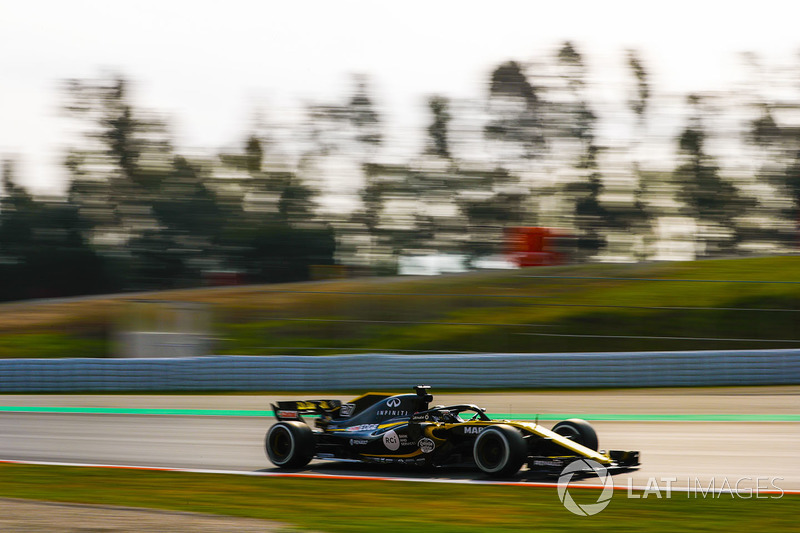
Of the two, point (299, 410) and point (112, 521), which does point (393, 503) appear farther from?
point (299, 410)

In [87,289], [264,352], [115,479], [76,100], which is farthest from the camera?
[87,289]

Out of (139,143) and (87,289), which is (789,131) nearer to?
(139,143)

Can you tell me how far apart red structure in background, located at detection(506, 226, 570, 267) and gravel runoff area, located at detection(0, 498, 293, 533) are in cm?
1850

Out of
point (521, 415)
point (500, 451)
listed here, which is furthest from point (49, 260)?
point (500, 451)

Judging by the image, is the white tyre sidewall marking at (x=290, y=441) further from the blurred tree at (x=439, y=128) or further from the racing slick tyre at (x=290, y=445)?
the blurred tree at (x=439, y=128)

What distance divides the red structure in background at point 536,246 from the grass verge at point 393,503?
55.5ft

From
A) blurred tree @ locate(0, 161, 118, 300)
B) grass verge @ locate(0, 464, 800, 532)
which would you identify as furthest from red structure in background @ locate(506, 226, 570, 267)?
blurred tree @ locate(0, 161, 118, 300)

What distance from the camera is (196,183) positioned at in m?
40.2

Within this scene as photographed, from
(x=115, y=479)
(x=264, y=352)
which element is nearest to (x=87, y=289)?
(x=264, y=352)

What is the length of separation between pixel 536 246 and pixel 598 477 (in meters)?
18.5

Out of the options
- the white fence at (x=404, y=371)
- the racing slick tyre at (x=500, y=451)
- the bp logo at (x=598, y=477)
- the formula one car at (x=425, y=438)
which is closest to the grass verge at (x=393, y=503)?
the bp logo at (x=598, y=477)

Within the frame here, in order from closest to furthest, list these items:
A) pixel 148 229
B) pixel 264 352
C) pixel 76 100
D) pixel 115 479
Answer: pixel 115 479, pixel 264 352, pixel 148 229, pixel 76 100

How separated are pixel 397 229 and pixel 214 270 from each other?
6.82m

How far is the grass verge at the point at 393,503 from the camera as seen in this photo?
5.88 meters
